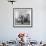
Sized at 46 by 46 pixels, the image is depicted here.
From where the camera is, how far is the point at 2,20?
5203 millimetres

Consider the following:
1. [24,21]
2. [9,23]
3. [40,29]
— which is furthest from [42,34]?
[9,23]

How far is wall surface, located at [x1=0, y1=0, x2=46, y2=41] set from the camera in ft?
17.0

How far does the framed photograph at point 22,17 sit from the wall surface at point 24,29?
0.12 metres

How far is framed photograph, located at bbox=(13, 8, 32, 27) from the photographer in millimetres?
5180

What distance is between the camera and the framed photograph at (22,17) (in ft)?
17.0

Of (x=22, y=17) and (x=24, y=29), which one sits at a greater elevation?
(x=22, y=17)

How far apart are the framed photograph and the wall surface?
118 millimetres

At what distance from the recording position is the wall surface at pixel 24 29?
5.17m

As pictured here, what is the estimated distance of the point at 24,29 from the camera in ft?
17.0

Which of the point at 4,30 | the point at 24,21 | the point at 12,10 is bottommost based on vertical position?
the point at 4,30

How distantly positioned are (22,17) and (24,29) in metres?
0.48

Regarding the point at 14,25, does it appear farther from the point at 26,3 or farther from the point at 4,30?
the point at 26,3

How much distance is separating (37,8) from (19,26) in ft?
3.28

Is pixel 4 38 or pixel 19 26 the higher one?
pixel 19 26
